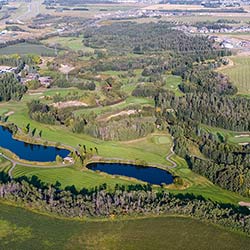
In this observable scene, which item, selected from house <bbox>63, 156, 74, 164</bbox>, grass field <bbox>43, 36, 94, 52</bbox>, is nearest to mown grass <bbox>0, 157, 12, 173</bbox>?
house <bbox>63, 156, 74, 164</bbox>

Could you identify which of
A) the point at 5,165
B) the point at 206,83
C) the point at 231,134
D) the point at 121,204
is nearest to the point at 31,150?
the point at 5,165

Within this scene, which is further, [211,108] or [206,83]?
[206,83]

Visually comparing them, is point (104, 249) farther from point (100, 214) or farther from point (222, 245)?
point (222, 245)

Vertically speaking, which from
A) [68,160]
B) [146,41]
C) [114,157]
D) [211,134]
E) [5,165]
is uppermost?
[146,41]

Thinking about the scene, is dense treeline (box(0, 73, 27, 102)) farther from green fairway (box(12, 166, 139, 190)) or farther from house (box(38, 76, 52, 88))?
green fairway (box(12, 166, 139, 190))

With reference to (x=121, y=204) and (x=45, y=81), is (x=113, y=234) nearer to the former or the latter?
(x=121, y=204)

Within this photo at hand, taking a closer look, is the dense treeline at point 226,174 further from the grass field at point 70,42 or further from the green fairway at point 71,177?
the grass field at point 70,42

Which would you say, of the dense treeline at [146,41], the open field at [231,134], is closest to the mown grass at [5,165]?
the open field at [231,134]
